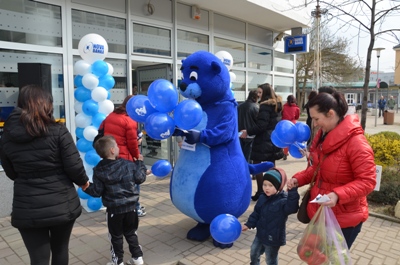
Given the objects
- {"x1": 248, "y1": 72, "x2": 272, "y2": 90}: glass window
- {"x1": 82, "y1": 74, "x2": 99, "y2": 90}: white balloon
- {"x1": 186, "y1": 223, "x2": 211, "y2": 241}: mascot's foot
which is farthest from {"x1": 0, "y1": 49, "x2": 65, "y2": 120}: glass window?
{"x1": 248, "y1": 72, "x2": 272, "y2": 90}: glass window

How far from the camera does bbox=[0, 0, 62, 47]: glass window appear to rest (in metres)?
4.85

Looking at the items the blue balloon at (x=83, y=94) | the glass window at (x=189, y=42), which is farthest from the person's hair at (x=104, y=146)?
the glass window at (x=189, y=42)

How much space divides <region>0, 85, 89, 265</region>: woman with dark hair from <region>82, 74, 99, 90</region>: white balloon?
2.33 m

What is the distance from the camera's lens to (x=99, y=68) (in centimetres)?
481

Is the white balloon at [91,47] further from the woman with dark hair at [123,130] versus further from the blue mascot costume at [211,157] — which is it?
the blue mascot costume at [211,157]

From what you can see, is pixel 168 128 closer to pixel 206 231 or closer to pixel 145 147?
pixel 206 231

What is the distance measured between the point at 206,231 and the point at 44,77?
2932 millimetres

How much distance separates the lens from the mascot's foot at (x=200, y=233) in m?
3.98

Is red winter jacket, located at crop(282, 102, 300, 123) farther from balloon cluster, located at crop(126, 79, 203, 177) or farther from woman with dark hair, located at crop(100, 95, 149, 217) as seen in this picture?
balloon cluster, located at crop(126, 79, 203, 177)

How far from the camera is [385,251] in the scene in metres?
3.85

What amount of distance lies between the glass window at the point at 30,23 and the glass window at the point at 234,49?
409cm

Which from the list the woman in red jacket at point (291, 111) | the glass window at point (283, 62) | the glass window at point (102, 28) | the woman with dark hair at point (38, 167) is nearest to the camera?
the woman with dark hair at point (38, 167)

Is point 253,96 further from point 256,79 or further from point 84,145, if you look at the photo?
point 256,79

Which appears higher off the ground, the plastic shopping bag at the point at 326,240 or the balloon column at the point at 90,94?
the balloon column at the point at 90,94
